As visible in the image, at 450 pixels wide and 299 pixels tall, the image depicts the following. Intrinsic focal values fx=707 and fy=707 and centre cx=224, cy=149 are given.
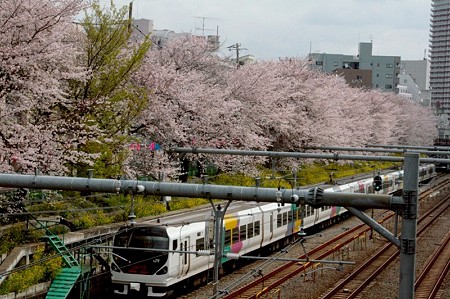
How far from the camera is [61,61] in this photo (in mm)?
19281

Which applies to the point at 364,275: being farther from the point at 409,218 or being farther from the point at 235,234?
the point at 409,218

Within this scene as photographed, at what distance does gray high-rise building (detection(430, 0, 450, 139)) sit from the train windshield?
552ft

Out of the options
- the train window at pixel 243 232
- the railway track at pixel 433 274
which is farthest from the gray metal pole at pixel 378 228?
the train window at pixel 243 232

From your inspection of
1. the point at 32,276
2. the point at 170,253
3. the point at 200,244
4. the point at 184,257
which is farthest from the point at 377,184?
the point at 32,276

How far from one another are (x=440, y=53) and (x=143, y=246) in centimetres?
18349

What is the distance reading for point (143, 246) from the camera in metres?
17.6

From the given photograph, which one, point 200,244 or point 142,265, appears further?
point 200,244

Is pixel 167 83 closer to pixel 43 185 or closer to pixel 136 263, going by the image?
pixel 136 263

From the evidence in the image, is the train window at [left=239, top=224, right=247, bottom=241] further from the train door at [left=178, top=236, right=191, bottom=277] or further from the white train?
the train door at [left=178, top=236, right=191, bottom=277]

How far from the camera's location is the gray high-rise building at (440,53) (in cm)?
18312

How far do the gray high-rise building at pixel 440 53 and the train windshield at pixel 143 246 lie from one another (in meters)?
168

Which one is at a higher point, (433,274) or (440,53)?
(440,53)

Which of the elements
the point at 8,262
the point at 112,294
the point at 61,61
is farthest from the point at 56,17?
the point at 112,294

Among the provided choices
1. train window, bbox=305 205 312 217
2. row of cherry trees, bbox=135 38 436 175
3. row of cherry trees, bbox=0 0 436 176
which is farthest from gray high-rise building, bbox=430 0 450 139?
train window, bbox=305 205 312 217
